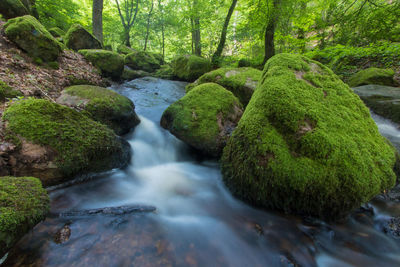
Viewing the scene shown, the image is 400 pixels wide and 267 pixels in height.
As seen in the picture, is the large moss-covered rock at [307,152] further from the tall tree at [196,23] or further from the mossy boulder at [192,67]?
the tall tree at [196,23]

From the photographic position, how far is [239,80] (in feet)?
20.4

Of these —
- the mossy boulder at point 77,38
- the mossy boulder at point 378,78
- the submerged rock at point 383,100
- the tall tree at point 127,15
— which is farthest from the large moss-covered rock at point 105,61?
the tall tree at point 127,15

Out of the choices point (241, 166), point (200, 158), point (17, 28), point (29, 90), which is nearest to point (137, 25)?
point (17, 28)

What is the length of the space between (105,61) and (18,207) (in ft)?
28.5

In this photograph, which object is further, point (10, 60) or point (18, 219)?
point (10, 60)

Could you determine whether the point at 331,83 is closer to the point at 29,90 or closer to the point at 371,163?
the point at 371,163

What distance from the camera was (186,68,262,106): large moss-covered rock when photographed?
5965 millimetres

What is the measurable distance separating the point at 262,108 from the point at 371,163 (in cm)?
151

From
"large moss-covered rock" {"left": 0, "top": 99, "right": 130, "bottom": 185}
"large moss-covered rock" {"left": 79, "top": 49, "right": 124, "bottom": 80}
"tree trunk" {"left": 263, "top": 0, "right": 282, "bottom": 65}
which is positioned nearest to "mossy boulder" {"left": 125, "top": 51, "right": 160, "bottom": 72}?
"large moss-covered rock" {"left": 79, "top": 49, "right": 124, "bottom": 80}

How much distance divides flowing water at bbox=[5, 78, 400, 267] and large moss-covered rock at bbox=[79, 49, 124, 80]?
7.16 metres

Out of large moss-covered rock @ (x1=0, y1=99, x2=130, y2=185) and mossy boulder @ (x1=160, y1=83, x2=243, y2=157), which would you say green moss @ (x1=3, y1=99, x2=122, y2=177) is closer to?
large moss-covered rock @ (x1=0, y1=99, x2=130, y2=185)

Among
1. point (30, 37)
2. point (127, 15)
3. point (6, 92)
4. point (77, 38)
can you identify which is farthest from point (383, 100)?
point (127, 15)

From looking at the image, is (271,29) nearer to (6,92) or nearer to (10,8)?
(6,92)

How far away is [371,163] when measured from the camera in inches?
93.1
